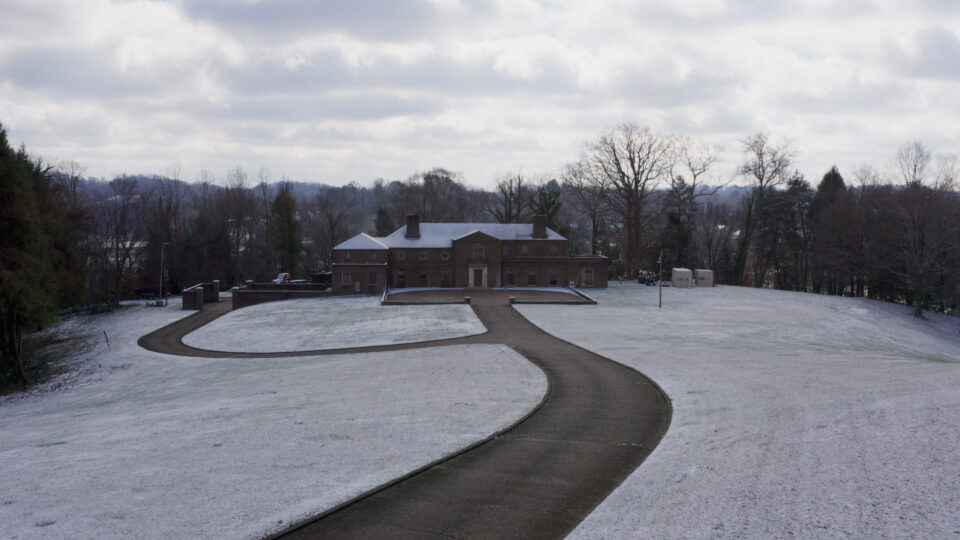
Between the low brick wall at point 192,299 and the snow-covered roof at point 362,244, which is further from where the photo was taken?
the snow-covered roof at point 362,244

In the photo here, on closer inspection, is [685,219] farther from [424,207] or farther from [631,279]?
[424,207]

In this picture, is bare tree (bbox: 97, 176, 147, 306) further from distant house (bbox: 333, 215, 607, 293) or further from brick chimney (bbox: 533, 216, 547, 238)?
brick chimney (bbox: 533, 216, 547, 238)

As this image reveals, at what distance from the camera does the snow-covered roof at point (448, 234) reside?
6353cm

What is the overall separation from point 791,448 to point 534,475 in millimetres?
6303

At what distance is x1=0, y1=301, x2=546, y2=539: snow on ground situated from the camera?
11.3m

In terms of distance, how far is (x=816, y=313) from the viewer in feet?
162

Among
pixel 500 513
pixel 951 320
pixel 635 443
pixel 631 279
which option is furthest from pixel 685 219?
pixel 500 513

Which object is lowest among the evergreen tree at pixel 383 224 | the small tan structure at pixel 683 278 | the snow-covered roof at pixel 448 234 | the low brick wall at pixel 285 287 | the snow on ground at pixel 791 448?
the snow on ground at pixel 791 448

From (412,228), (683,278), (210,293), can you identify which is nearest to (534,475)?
(412,228)

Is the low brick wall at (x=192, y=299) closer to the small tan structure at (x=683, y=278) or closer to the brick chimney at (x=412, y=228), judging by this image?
the brick chimney at (x=412, y=228)

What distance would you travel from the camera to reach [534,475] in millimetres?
13328

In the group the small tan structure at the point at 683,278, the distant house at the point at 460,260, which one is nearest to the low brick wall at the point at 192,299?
the distant house at the point at 460,260

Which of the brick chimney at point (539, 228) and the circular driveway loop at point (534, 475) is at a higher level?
the brick chimney at point (539, 228)

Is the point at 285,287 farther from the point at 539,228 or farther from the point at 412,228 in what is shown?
the point at 539,228
